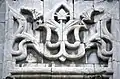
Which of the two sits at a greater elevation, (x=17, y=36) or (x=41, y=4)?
(x=41, y=4)

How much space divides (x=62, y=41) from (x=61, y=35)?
11cm

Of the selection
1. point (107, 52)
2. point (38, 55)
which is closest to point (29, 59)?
point (38, 55)

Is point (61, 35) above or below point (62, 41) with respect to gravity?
above

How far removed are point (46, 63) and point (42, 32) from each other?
57cm

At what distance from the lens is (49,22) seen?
28.1ft

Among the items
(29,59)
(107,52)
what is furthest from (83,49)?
(29,59)

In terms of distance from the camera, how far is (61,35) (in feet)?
27.8

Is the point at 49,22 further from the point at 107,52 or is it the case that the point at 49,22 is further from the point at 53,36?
the point at 107,52

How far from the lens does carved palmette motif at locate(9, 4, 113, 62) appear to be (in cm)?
836

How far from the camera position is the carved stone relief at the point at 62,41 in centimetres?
829

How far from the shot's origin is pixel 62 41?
27.6 ft

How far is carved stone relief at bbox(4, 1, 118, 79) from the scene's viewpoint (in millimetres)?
8289

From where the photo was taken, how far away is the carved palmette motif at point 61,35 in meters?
8.36

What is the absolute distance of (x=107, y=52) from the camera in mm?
8312
